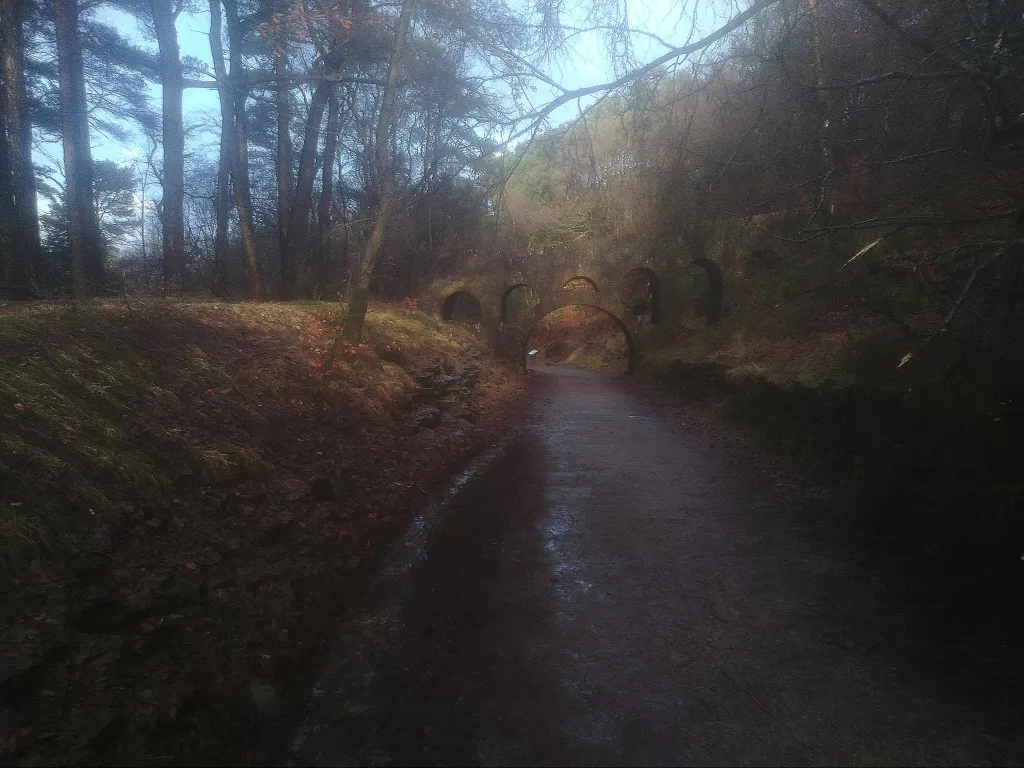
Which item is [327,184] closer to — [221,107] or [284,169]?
[284,169]

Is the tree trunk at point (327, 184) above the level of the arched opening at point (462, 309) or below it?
above

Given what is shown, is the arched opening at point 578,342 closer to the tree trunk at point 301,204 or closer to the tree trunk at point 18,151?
the tree trunk at point 301,204

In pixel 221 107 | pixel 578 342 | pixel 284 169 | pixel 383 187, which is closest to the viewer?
pixel 383 187

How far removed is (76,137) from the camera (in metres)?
12.0

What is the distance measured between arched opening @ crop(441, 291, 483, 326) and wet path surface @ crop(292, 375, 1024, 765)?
47.8ft

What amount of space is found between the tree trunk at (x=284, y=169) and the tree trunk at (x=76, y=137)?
4.07 m

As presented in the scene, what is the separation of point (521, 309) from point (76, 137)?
514 inches

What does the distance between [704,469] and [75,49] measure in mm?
15591

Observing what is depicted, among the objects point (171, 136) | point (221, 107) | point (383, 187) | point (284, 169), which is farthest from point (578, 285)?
point (171, 136)

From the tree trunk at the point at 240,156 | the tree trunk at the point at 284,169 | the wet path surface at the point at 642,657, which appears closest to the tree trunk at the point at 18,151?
the tree trunk at the point at 240,156

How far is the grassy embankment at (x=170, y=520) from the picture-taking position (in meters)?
2.93

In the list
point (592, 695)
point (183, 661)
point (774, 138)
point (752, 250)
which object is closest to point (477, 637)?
point (592, 695)

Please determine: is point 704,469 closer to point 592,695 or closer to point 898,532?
point 898,532

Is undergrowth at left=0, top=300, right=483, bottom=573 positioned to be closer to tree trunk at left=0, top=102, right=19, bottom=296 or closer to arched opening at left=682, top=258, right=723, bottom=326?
tree trunk at left=0, top=102, right=19, bottom=296
